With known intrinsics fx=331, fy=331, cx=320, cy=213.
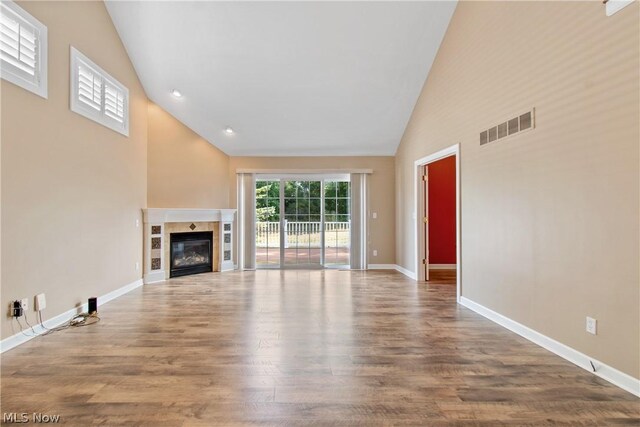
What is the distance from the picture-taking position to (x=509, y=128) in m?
3.39

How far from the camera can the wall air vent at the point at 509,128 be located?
3092 mm

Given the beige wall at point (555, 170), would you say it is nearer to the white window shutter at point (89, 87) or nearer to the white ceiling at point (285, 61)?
the white ceiling at point (285, 61)

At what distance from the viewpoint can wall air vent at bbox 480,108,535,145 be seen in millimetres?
3092

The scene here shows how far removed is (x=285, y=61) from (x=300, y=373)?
424cm

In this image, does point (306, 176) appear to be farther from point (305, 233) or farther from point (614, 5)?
point (614, 5)

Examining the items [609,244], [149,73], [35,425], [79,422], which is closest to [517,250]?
[609,244]

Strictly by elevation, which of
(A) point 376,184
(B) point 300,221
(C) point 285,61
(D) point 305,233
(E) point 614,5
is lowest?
(D) point 305,233

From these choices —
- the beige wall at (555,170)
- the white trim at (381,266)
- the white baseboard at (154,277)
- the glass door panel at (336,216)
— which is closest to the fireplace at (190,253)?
the white baseboard at (154,277)

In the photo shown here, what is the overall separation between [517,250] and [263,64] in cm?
415

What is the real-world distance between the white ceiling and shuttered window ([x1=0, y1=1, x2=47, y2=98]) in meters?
1.51

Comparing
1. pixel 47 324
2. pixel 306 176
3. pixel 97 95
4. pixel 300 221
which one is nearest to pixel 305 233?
pixel 300 221

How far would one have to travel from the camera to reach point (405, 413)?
1.93 metres

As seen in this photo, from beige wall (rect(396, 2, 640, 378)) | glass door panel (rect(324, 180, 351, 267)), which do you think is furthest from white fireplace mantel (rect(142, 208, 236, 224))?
beige wall (rect(396, 2, 640, 378))

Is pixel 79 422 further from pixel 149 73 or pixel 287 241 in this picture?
pixel 287 241
